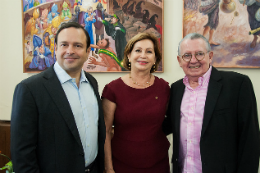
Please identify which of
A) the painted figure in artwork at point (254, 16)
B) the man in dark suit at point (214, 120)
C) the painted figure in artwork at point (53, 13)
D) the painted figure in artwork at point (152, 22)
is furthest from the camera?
the painted figure in artwork at point (53, 13)

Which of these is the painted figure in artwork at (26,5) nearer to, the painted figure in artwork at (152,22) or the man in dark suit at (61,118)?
the painted figure in artwork at (152,22)

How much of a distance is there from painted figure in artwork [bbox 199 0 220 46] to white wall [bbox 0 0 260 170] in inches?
11.5

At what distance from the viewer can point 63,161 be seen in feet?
3.95

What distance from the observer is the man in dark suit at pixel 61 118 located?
110 cm

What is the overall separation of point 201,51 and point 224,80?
27 centimetres

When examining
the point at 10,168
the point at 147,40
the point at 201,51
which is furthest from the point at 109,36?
the point at 10,168

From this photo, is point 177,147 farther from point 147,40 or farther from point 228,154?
point 147,40

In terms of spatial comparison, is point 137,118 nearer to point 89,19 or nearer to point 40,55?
point 89,19

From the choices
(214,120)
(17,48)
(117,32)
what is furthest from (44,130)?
(17,48)

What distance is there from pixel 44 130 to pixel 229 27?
7.78 ft

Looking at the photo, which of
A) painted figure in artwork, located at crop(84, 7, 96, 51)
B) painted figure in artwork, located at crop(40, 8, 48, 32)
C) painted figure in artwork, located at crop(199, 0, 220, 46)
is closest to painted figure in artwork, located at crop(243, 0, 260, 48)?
painted figure in artwork, located at crop(199, 0, 220, 46)

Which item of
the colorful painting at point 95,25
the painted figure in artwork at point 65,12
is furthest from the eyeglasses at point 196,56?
the painted figure in artwork at point 65,12

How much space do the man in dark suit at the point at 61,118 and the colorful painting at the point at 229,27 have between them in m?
1.65

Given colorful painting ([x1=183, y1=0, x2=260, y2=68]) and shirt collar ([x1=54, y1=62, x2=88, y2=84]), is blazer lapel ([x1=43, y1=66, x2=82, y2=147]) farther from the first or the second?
colorful painting ([x1=183, y1=0, x2=260, y2=68])
